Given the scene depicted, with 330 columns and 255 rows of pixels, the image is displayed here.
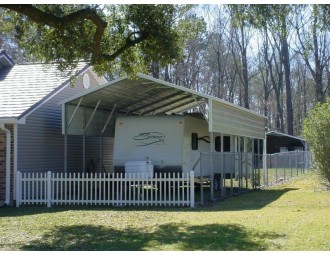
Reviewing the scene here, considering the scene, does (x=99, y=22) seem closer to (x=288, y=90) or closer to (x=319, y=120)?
(x=319, y=120)

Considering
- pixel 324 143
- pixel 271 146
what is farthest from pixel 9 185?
pixel 271 146

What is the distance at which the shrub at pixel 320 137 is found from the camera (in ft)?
59.7

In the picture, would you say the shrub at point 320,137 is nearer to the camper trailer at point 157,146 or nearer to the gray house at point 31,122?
the camper trailer at point 157,146

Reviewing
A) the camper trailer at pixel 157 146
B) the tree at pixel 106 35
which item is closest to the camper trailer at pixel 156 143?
the camper trailer at pixel 157 146

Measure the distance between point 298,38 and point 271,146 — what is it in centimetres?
1092

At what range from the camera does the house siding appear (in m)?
17.3

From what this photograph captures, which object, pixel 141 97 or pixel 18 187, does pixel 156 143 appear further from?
pixel 18 187

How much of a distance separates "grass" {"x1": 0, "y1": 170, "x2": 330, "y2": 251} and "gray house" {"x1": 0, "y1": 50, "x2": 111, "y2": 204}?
192 centimetres

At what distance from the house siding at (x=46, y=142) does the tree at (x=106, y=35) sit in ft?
11.9

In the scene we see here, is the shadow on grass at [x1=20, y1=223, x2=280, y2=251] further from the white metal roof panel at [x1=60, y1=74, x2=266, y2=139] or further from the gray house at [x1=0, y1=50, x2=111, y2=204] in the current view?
the gray house at [x1=0, y1=50, x2=111, y2=204]

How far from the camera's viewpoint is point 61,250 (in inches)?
338

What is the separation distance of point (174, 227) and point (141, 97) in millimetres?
10056

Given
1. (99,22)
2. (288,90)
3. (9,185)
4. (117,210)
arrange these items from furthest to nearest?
(288,90) → (9,185) → (117,210) → (99,22)

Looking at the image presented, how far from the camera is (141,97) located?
805 inches
